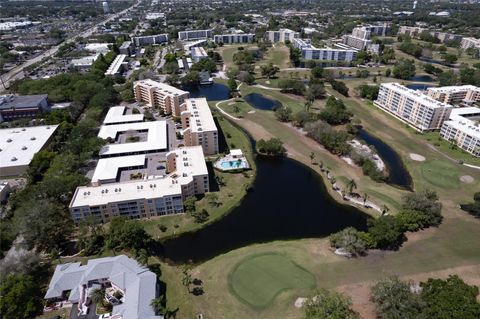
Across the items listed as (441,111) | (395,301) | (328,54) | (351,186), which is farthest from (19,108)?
(328,54)

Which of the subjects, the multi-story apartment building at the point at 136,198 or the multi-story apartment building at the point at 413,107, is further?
the multi-story apartment building at the point at 413,107

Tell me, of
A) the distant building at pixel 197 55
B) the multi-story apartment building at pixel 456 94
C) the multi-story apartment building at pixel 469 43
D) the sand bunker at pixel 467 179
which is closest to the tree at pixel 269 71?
the distant building at pixel 197 55

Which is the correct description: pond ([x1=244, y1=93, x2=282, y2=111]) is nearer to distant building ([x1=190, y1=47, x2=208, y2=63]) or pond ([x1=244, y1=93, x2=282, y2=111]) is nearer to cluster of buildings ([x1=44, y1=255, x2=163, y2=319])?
distant building ([x1=190, y1=47, x2=208, y2=63])

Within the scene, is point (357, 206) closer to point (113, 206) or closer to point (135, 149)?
point (113, 206)

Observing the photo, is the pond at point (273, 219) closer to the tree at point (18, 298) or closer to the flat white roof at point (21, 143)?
the tree at point (18, 298)

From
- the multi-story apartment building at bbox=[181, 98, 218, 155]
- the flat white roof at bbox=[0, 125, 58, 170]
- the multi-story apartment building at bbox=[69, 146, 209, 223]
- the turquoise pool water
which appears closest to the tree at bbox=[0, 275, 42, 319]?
the multi-story apartment building at bbox=[69, 146, 209, 223]

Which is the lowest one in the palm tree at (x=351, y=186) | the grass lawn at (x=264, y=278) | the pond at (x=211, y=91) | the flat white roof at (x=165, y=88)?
the grass lawn at (x=264, y=278)

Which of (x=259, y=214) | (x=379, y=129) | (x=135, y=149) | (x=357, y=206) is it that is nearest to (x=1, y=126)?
(x=135, y=149)

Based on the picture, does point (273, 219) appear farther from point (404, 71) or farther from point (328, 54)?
point (328, 54)
